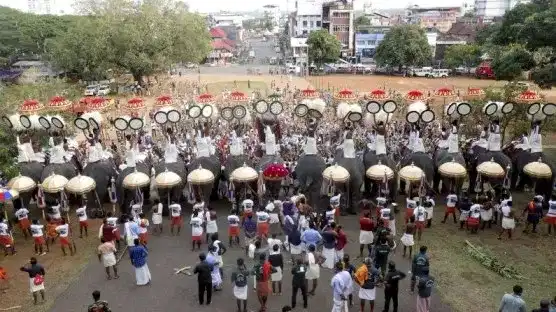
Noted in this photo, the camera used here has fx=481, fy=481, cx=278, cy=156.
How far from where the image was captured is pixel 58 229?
36.7ft

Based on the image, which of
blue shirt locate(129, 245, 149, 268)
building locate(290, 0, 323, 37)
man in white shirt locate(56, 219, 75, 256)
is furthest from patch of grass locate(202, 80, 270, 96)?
blue shirt locate(129, 245, 149, 268)

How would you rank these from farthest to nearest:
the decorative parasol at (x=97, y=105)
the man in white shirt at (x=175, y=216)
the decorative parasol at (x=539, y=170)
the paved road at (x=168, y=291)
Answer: the decorative parasol at (x=97, y=105) → the decorative parasol at (x=539, y=170) → the man in white shirt at (x=175, y=216) → the paved road at (x=168, y=291)

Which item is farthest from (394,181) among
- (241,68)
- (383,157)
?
(241,68)

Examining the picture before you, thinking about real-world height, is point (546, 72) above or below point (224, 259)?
above

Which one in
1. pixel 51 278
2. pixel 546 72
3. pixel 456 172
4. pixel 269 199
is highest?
pixel 546 72

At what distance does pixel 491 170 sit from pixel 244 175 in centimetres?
686

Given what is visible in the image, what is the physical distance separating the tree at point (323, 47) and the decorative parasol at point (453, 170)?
134 feet

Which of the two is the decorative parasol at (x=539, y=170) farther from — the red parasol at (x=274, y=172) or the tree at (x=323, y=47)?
the tree at (x=323, y=47)

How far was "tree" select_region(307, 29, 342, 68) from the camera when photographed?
52625mm

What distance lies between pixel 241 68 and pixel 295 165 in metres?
49.7

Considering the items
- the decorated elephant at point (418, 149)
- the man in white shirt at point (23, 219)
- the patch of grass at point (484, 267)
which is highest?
the decorated elephant at point (418, 149)

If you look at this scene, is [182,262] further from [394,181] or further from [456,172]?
[456,172]

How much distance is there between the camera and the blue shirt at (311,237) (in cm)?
958

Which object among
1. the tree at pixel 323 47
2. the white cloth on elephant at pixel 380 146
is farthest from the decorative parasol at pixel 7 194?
the tree at pixel 323 47
